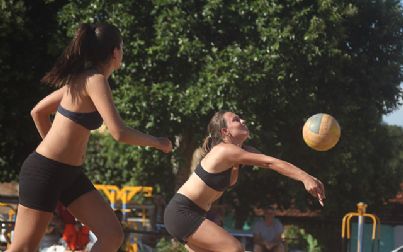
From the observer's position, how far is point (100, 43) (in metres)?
4.84

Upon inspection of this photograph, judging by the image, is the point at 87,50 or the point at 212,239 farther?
the point at 212,239

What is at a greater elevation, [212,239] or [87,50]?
[87,50]

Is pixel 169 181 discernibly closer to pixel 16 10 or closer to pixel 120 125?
pixel 16 10

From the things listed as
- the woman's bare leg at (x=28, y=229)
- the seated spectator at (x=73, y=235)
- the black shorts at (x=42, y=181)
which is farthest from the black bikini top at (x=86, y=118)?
the seated spectator at (x=73, y=235)

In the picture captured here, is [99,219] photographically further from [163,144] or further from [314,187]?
[314,187]

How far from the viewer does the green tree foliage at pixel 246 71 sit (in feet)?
54.4

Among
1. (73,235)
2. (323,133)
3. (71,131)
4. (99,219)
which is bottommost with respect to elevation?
(99,219)

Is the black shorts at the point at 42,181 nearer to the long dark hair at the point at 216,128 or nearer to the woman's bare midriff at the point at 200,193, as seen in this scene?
the woman's bare midriff at the point at 200,193

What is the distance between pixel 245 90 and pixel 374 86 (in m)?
4.73

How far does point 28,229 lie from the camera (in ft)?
15.3

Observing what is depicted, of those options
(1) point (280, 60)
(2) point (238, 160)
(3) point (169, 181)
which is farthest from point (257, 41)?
(2) point (238, 160)

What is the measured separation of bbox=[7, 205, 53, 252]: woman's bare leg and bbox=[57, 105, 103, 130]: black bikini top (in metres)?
0.56

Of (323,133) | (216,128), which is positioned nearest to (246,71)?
(323,133)

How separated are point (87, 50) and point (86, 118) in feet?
1.32
